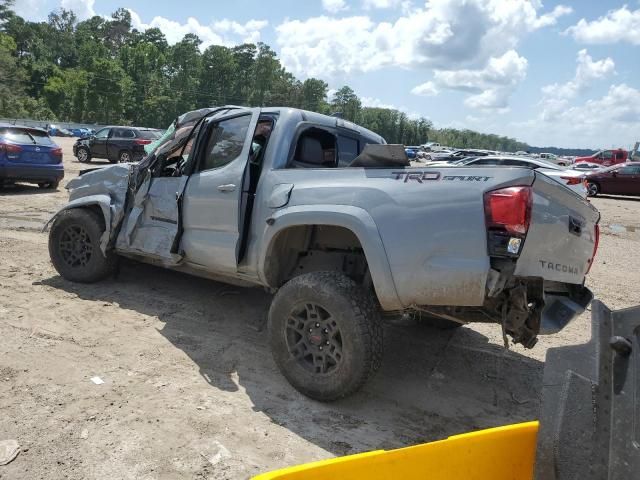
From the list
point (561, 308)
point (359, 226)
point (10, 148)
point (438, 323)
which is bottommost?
point (438, 323)

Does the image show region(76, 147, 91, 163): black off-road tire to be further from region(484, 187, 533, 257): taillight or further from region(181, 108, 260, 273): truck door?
region(484, 187, 533, 257): taillight

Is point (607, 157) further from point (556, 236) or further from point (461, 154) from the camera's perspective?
point (556, 236)

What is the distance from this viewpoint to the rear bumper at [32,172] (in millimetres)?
11195

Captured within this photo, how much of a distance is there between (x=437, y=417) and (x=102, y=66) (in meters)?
87.8

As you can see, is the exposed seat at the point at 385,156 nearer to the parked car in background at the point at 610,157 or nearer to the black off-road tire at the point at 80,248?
the black off-road tire at the point at 80,248

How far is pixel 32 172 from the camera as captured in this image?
11648mm

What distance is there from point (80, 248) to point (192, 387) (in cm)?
280

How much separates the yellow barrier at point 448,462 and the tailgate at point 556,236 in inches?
48.3

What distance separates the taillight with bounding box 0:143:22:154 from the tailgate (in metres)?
11.6

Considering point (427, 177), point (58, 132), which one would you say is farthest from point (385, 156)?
point (58, 132)

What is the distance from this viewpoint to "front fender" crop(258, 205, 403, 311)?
3238 mm

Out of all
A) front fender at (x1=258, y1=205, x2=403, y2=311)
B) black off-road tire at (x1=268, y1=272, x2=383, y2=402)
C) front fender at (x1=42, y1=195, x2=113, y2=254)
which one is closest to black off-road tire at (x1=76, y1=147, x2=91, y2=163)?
front fender at (x1=42, y1=195, x2=113, y2=254)

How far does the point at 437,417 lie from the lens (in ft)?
11.7

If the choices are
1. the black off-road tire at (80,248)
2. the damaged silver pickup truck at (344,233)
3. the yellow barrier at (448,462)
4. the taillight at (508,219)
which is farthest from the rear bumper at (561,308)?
the black off-road tire at (80,248)
